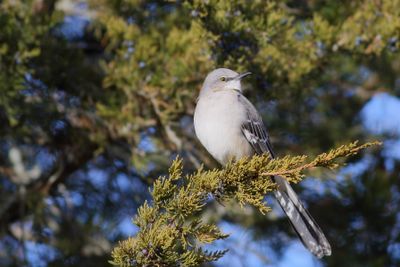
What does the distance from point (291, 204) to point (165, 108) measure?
5.11 ft

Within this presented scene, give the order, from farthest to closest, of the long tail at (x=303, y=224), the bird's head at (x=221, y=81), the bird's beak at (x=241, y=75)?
the bird's head at (x=221, y=81), the bird's beak at (x=241, y=75), the long tail at (x=303, y=224)

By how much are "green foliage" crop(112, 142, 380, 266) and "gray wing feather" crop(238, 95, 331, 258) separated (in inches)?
31.9

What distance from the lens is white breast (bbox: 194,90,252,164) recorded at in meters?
4.81

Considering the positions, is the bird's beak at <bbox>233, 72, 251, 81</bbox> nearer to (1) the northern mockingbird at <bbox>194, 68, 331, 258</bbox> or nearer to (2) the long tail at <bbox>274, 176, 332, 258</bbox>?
(1) the northern mockingbird at <bbox>194, 68, 331, 258</bbox>

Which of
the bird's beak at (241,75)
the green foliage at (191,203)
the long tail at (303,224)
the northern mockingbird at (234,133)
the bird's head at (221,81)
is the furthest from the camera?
the bird's head at (221,81)

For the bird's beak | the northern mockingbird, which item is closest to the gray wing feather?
the northern mockingbird

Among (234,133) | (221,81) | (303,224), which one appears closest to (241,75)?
(221,81)

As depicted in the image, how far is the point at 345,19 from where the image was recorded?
6082mm

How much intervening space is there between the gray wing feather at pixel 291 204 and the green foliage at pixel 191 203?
2.66 ft

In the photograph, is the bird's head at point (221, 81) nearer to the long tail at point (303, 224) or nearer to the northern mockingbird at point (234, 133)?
the northern mockingbird at point (234, 133)

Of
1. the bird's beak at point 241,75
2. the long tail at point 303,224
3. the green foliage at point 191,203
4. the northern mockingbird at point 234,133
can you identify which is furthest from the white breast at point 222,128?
the green foliage at point 191,203

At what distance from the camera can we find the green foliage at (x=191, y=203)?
3221mm

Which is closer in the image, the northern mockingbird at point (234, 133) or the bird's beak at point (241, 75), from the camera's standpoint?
the northern mockingbird at point (234, 133)

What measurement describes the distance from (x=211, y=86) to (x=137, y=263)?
234cm
